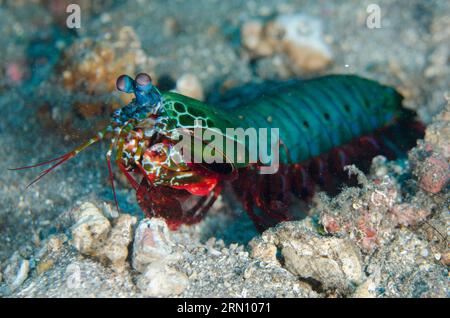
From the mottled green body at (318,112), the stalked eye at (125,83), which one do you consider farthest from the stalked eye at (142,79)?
the mottled green body at (318,112)

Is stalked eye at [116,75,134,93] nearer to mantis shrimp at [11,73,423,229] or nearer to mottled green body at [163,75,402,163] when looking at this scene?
mantis shrimp at [11,73,423,229]

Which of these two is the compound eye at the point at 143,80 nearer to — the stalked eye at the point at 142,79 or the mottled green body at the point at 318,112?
the stalked eye at the point at 142,79

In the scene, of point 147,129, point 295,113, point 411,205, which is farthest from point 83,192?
point 411,205

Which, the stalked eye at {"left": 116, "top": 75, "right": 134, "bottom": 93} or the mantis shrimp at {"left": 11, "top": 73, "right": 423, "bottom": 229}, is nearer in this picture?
the stalked eye at {"left": 116, "top": 75, "right": 134, "bottom": 93}

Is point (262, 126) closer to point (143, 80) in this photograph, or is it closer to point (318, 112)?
point (318, 112)

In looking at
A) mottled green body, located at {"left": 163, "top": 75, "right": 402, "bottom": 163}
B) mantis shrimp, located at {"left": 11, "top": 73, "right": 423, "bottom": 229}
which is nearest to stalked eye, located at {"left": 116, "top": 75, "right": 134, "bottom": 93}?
mantis shrimp, located at {"left": 11, "top": 73, "right": 423, "bottom": 229}

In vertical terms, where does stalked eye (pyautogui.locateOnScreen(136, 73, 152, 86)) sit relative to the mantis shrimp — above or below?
above
